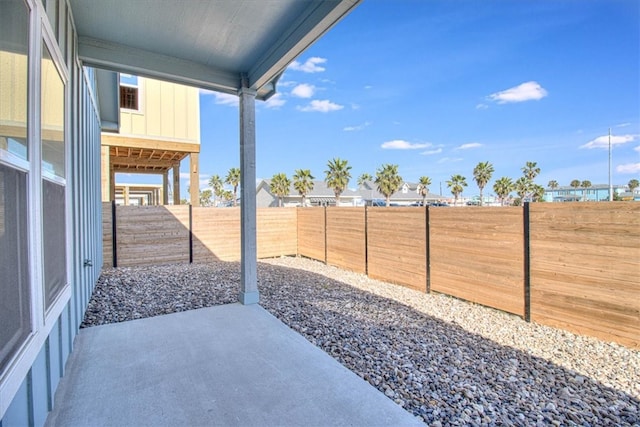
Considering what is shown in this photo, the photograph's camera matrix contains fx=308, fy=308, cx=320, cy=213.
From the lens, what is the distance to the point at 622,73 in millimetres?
8125

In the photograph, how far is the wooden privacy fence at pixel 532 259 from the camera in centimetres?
323

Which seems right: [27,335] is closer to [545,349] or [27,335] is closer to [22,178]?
[22,178]

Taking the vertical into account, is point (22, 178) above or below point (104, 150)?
below

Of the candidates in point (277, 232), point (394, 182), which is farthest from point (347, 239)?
point (394, 182)

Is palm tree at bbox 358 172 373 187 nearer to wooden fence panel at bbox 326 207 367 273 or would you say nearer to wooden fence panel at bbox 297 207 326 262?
wooden fence panel at bbox 297 207 326 262

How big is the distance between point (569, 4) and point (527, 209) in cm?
443

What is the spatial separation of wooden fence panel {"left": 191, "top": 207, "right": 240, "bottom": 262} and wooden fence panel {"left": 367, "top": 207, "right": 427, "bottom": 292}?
3.87m

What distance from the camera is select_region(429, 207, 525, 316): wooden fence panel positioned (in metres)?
4.12

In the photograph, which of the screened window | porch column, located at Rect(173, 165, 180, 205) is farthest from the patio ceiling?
porch column, located at Rect(173, 165, 180, 205)

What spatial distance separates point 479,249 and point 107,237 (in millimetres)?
7449

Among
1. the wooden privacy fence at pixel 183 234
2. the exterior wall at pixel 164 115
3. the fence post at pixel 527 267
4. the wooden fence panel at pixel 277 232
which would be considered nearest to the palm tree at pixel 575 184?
the wooden fence panel at pixel 277 232

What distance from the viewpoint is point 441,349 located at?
120 inches

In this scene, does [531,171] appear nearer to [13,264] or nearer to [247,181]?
[247,181]

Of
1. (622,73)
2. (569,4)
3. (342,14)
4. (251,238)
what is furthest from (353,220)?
(622,73)
